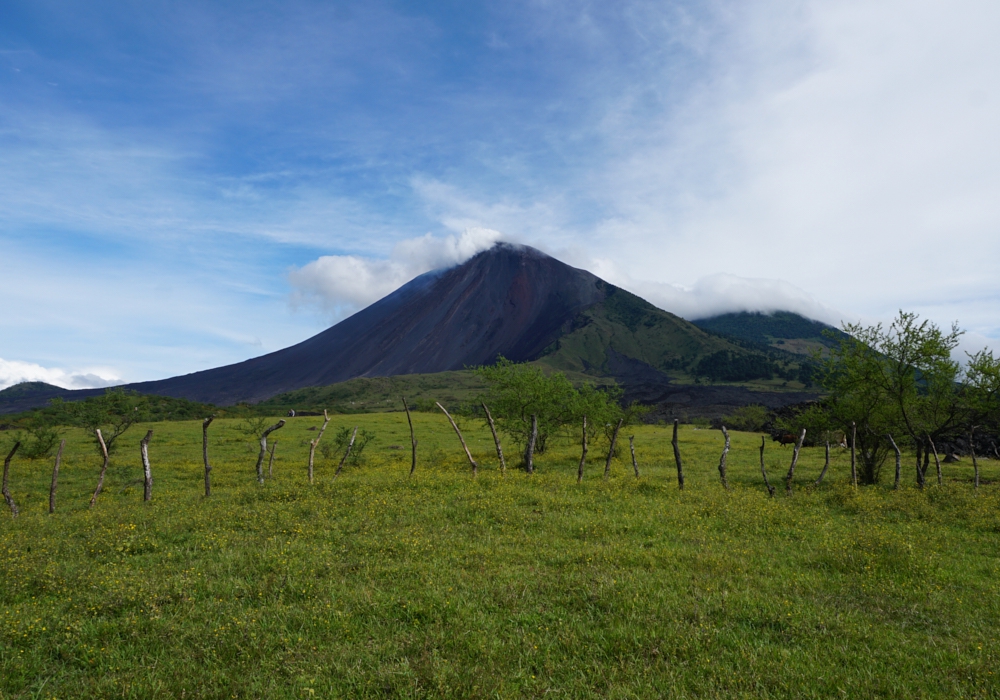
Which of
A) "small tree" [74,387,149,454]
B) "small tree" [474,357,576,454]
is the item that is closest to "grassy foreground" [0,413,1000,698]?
"small tree" [474,357,576,454]

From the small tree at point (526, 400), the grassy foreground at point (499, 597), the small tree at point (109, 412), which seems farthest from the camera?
the small tree at point (109, 412)

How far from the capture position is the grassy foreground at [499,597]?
822 centimetres

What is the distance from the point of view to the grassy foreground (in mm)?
8219

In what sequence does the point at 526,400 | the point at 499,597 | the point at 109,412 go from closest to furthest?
the point at 499,597, the point at 526,400, the point at 109,412

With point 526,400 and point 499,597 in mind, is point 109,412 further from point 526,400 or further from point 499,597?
point 499,597

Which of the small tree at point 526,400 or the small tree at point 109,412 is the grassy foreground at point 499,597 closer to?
the small tree at point 526,400

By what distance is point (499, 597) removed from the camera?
11.0 m

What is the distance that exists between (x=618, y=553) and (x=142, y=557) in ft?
42.2

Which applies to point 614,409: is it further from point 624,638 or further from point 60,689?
point 60,689

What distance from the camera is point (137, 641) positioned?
30.8 feet

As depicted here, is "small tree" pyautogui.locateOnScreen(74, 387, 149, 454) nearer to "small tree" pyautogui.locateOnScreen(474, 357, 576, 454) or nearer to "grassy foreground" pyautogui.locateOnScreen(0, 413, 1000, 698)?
"grassy foreground" pyautogui.locateOnScreen(0, 413, 1000, 698)

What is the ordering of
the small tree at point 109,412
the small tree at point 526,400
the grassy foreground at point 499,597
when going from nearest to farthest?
the grassy foreground at point 499,597 → the small tree at point 526,400 → the small tree at point 109,412

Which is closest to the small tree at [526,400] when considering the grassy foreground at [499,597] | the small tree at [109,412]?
the grassy foreground at [499,597]

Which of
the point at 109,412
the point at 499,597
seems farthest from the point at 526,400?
the point at 109,412
